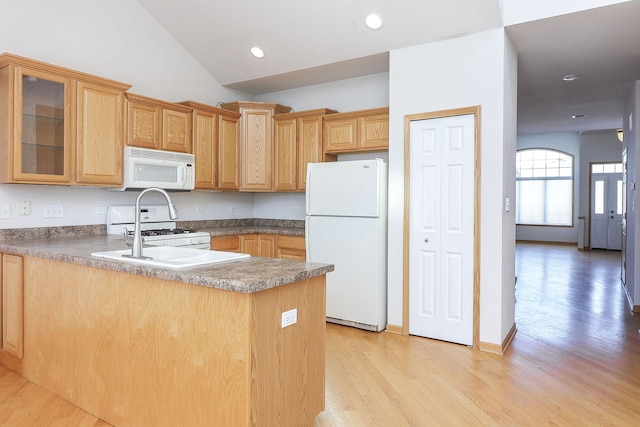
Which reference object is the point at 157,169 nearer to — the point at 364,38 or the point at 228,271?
the point at 364,38

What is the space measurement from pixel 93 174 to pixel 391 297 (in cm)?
278

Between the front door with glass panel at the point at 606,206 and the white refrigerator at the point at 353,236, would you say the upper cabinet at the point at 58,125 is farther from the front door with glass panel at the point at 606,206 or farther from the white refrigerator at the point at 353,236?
the front door with glass panel at the point at 606,206

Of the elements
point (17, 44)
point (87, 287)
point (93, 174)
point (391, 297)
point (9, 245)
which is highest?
point (17, 44)

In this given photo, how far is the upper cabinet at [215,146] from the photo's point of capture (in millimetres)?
4398

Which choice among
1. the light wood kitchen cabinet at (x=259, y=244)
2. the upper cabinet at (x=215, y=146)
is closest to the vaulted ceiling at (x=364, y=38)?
the upper cabinet at (x=215, y=146)

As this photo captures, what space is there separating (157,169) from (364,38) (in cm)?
226

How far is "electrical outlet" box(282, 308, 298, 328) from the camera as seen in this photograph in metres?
1.88

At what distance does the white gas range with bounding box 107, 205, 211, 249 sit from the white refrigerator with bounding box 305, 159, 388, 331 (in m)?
1.12

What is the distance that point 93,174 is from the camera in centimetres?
339

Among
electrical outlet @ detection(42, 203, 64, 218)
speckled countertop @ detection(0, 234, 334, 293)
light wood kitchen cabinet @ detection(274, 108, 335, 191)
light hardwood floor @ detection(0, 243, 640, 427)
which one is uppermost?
light wood kitchen cabinet @ detection(274, 108, 335, 191)

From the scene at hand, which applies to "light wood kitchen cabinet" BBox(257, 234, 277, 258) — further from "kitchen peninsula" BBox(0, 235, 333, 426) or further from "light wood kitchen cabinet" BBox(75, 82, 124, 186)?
"kitchen peninsula" BBox(0, 235, 333, 426)

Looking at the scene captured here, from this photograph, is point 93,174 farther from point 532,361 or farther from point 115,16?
point 532,361

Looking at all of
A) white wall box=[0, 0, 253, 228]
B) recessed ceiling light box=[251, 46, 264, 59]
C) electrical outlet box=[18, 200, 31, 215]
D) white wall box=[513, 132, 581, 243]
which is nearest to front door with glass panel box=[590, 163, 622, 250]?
white wall box=[513, 132, 581, 243]

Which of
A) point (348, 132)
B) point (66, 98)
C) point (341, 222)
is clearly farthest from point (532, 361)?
point (66, 98)
